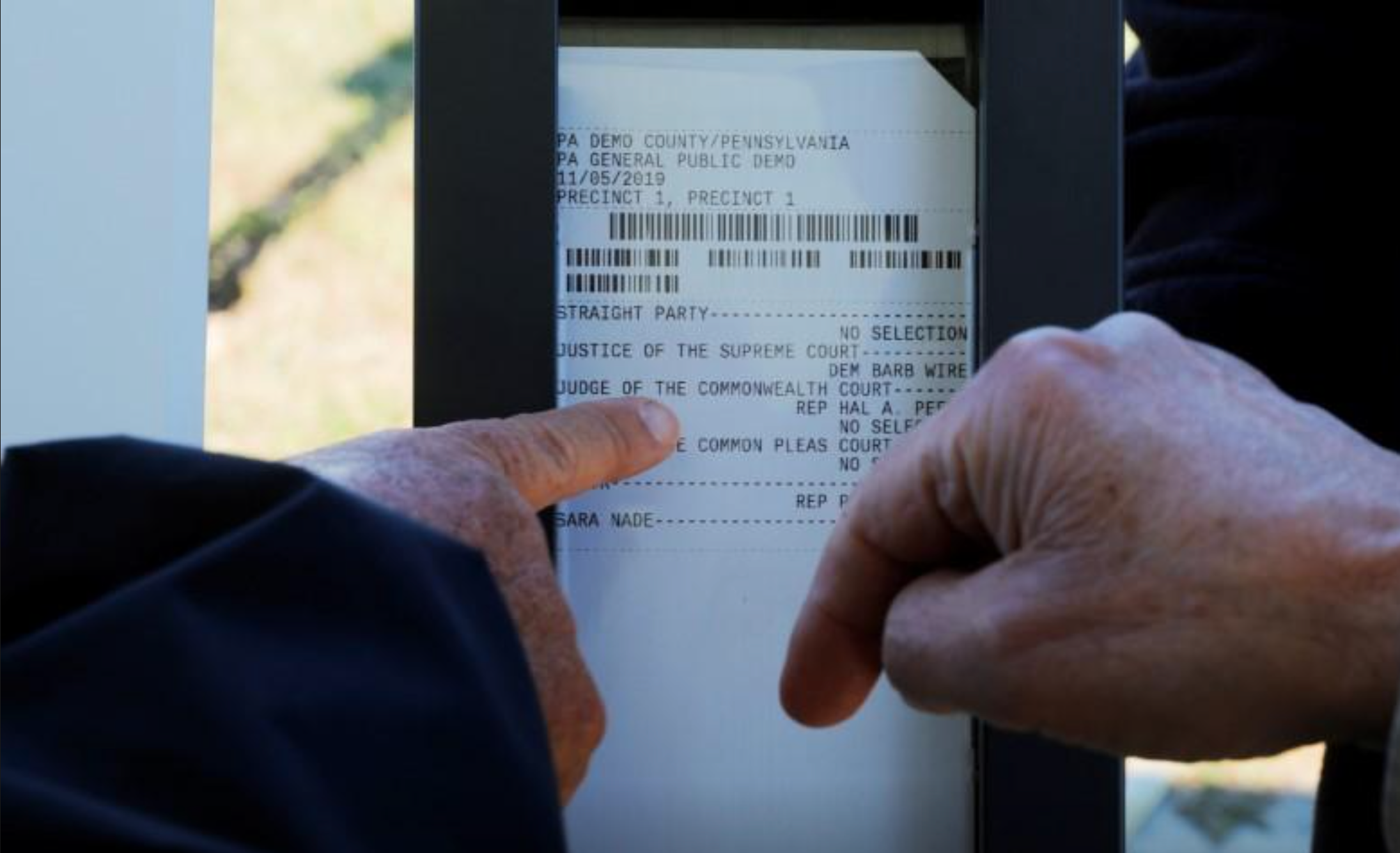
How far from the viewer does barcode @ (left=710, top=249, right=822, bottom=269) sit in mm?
634

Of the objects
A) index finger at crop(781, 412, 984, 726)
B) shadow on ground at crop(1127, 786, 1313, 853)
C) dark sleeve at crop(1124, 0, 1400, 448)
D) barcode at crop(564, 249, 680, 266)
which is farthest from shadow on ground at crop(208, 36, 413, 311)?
index finger at crop(781, 412, 984, 726)

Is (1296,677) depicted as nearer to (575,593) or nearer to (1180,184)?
(575,593)

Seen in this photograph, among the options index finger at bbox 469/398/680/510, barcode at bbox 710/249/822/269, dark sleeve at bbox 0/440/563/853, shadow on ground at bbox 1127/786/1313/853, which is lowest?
shadow on ground at bbox 1127/786/1313/853

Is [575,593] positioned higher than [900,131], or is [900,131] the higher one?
[900,131]

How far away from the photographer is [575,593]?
632mm

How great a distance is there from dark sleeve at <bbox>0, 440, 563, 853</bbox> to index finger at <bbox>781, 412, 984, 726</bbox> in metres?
0.14

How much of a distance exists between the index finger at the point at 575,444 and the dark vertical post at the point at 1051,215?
14 centimetres

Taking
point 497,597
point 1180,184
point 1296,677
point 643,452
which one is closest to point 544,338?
point 643,452

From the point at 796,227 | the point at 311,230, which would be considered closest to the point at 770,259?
the point at 796,227

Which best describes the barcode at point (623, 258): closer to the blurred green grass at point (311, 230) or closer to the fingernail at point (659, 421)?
the fingernail at point (659, 421)

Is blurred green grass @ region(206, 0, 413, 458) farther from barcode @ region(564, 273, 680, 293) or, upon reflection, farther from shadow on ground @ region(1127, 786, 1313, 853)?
barcode @ region(564, 273, 680, 293)

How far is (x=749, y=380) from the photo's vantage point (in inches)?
24.8

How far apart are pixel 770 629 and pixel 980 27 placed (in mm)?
249

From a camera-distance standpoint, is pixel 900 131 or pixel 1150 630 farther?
pixel 900 131
